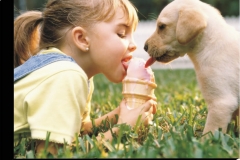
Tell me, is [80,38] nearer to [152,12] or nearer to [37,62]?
[37,62]

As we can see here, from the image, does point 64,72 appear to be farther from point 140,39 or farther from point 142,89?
point 140,39

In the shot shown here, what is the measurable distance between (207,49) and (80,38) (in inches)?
40.3

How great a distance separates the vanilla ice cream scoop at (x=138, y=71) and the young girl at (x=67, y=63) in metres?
0.14

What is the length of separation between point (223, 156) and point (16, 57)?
7.20 ft

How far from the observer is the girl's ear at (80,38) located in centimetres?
337

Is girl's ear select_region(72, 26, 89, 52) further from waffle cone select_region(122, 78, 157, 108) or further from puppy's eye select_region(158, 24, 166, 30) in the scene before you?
puppy's eye select_region(158, 24, 166, 30)

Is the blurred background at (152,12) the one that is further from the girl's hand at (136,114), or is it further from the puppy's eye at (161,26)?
the girl's hand at (136,114)

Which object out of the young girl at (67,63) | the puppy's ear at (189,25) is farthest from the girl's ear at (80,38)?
the puppy's ear at (189,25)

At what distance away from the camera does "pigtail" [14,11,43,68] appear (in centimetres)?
368

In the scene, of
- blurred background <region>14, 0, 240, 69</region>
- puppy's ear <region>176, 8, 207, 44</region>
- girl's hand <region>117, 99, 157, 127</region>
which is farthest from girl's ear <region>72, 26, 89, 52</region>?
blurred background <region>14, 0, 240, 69</region>

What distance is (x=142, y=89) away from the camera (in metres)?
3.28

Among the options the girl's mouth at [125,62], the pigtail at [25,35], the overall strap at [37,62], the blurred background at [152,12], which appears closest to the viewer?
the overall strap at [37,62]

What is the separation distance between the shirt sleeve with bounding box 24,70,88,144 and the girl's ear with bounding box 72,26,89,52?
517 millimetres

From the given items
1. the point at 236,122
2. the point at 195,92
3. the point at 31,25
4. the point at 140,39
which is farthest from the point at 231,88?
the point at 140,39
